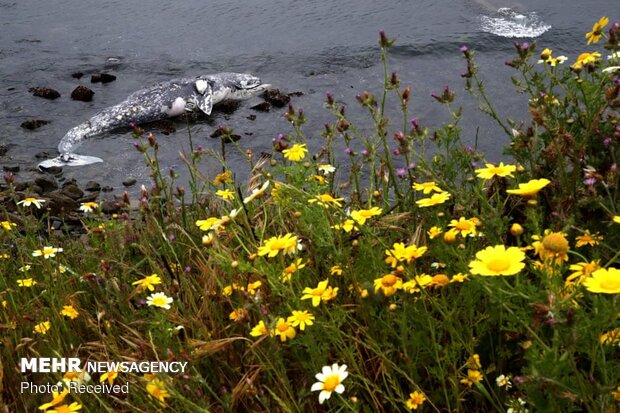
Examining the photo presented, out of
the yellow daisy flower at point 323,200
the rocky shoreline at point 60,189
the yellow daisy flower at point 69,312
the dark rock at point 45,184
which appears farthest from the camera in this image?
the dark rock at point 45,184

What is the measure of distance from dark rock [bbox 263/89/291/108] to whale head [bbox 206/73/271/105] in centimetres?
20

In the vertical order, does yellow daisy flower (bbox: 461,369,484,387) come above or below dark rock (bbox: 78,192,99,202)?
above

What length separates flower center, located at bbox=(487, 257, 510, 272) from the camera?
1600 millimetres

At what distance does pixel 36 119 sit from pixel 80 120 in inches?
21.0

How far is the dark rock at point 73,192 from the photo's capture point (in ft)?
20.0

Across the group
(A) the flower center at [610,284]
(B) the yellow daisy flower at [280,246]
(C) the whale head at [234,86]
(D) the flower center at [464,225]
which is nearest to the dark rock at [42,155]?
(C) the whale head at [234,86]

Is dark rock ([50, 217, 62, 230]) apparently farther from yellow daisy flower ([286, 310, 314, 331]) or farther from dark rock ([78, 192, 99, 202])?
yellow daisy flower ([286, 310, 314, 331])

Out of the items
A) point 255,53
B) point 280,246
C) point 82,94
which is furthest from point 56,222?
point 255,53

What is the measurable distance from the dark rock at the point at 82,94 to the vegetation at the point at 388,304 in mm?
5265

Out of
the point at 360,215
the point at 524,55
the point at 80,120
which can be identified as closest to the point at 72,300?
the point at 360,215

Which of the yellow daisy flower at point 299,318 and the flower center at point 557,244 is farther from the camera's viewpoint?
the yellow daisy flower at point 299,318

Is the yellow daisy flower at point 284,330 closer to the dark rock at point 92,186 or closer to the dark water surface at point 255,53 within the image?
the dark water surface at point 255,53

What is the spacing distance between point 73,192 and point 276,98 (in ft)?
8.28

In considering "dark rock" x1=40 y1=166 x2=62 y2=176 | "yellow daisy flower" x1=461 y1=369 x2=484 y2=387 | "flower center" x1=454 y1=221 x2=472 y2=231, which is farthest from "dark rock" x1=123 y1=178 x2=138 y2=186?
"yellow daisy flower" x1=461 y1=369 x2=484 y2=387
